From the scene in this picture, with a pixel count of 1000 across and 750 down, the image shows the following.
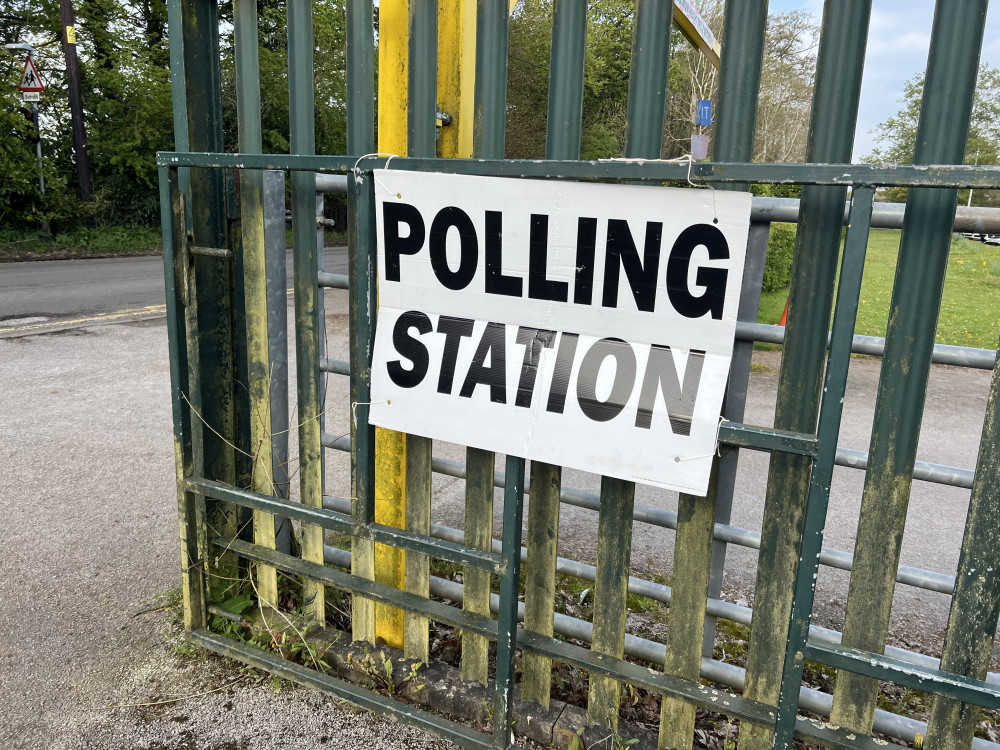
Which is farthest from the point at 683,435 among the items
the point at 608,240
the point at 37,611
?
the point at 37,611

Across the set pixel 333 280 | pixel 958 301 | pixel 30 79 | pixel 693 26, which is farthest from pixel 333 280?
pixel 30 79

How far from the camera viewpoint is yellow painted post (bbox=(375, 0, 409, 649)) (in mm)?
2566

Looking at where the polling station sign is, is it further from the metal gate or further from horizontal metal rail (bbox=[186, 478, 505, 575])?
horizontal metal rail (bbox=[186, 478, 505, 575])

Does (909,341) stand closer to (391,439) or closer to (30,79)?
(391,439)

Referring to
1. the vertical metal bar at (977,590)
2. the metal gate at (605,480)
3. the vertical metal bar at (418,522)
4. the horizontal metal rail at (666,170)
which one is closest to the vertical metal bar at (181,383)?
the metal gate at (605,480)

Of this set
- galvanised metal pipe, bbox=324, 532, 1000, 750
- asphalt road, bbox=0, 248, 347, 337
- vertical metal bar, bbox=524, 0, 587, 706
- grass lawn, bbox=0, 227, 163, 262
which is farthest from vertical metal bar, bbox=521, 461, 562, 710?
grass lawn, bbox=0, 227, 163, 262

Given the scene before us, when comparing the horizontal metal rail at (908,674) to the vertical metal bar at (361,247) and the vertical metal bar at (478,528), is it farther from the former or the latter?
the vertical metal bar at (361,247)

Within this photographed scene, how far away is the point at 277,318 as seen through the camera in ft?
9.77

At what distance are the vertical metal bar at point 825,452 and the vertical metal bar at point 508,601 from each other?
0.83m

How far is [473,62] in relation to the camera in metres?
2.53

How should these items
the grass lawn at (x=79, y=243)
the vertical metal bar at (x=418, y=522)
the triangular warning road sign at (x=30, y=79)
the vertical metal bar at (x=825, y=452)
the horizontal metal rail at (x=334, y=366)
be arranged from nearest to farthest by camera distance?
the vertical metal bar at (x=825, y=452) < the vertical metal bar at (x=418, y=522) < the horizontal metal rail at (x=334, y=366) < the triangular warning road sign at (x=30, y=79) < the grass lawn at (x=79, y=243)

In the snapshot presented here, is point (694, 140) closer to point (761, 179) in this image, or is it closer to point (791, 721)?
point (761, 179)

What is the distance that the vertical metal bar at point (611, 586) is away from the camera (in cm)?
233

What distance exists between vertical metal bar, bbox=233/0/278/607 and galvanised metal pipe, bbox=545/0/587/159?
1153mm
